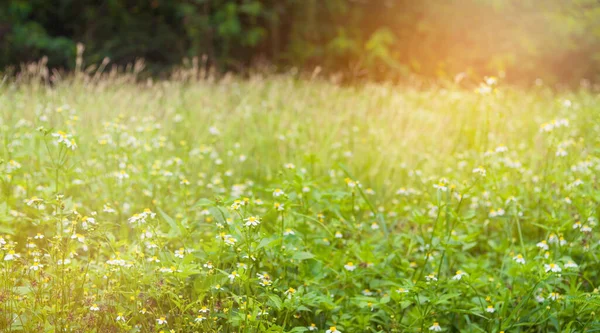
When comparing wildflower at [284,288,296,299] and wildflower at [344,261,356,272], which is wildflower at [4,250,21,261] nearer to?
wildflower at [284,288,296,299]

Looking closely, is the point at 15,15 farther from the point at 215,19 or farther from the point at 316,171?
the point at 316,171

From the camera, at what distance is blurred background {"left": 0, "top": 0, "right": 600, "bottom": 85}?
38.1 feet

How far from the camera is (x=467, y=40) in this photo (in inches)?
515

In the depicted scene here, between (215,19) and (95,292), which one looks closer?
(95,292)

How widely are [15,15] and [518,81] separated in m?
11.1

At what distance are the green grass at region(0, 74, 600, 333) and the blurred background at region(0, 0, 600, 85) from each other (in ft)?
19.3

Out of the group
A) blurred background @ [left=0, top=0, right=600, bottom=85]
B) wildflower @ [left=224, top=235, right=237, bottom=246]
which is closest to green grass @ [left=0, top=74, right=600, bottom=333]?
wildflower @ [left=224, top=235, right=237, bottom=246]

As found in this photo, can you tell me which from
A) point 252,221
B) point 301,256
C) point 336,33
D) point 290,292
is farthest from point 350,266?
point 336,33

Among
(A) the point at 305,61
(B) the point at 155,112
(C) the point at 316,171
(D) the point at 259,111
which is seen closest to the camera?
(C) the point at 316,171

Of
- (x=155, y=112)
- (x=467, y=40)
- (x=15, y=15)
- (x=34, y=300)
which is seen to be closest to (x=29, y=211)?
(x=34, y=300)

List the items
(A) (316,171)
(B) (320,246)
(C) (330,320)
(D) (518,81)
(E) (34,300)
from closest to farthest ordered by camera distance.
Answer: (E) (34,300)
(C) (330,320)
(B) (320,246)
(A) (316,171)
(D) (518,81)

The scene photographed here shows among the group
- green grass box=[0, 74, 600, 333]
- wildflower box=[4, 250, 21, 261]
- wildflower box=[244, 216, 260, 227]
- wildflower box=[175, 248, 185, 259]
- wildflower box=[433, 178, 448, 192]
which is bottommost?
green grass box=[0, 74, 600, 333]

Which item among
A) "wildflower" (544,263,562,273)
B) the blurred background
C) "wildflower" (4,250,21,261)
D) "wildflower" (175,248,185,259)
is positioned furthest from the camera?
the blurred background

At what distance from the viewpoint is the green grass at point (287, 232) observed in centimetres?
220
